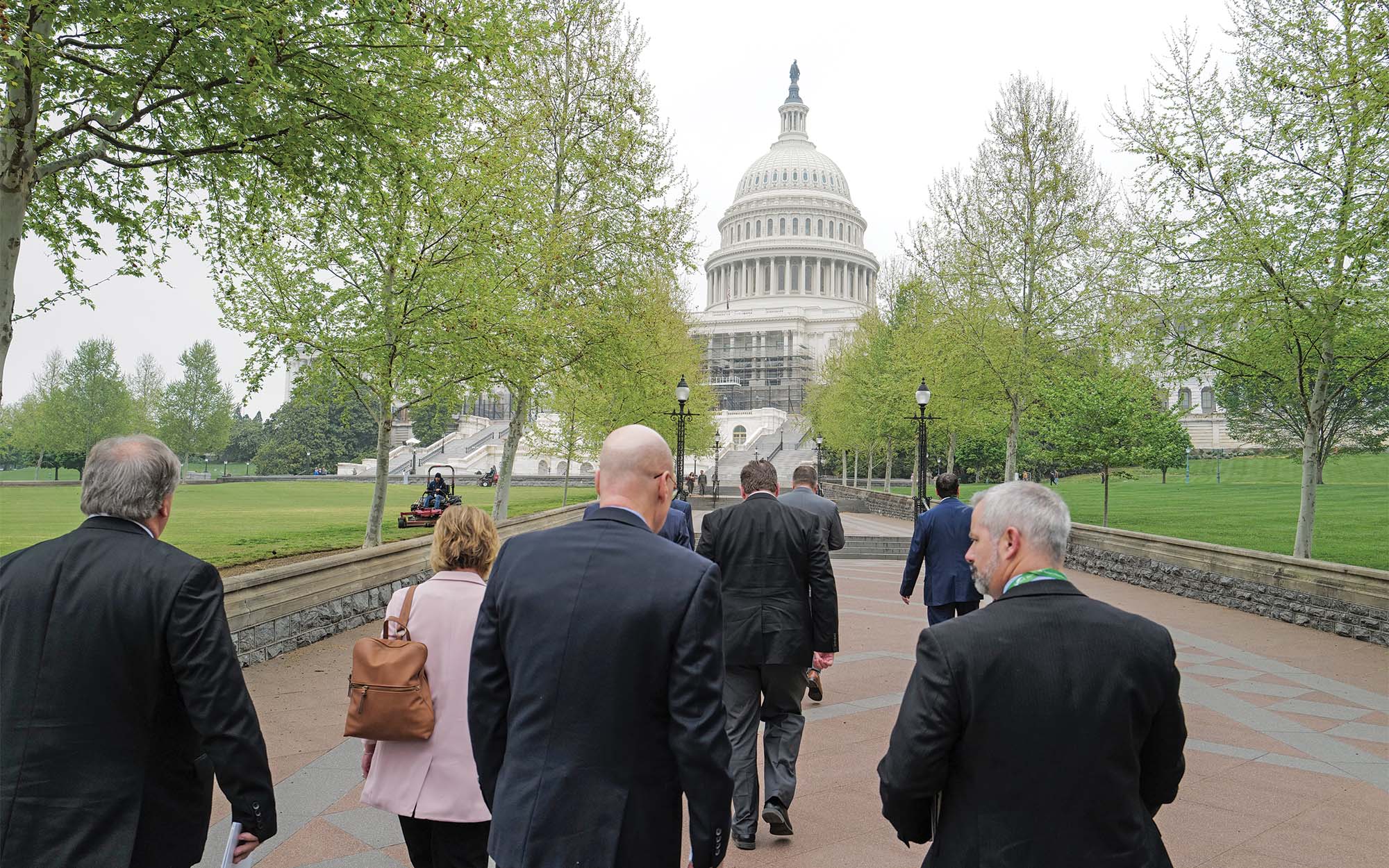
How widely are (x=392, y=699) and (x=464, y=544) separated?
0.66 metres

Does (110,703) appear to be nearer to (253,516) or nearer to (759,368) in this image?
(253,516)

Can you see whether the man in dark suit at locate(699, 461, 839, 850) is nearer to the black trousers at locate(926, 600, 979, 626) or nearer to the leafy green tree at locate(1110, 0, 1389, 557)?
the black trousers at locate(926, 600, 979, 626)

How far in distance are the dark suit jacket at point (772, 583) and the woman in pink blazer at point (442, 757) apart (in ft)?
6.84

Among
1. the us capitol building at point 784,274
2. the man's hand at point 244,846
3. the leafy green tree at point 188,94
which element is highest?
the us capitol building at point 784,274

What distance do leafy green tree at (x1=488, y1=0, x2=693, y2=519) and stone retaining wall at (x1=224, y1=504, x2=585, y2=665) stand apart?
24.1 feet

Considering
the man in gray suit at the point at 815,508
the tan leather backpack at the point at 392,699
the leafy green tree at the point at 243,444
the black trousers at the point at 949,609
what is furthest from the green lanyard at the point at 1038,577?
the leafy green tree at the point at 243,444

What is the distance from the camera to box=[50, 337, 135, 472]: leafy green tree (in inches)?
2157

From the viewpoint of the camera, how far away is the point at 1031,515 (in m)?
2.70

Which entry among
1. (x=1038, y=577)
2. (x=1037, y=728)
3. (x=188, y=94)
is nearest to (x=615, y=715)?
(x=1037, y=728)

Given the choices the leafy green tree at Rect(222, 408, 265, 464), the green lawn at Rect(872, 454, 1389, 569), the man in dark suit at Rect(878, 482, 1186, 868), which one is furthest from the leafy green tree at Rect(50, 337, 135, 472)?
the man in dark suit at Rect(878, 482, 1186, 868)

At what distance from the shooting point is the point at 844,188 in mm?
121625

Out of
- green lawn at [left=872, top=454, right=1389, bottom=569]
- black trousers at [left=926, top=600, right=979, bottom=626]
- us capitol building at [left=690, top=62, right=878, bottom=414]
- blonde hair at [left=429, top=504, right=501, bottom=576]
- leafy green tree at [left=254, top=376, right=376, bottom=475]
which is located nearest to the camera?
blonde hair at [left=429, top=504, right=501, bottom=576]

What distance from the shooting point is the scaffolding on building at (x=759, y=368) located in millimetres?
102562

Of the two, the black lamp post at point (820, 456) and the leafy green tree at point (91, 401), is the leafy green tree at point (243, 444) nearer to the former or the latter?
the leafy green tree at point (91, 401)
